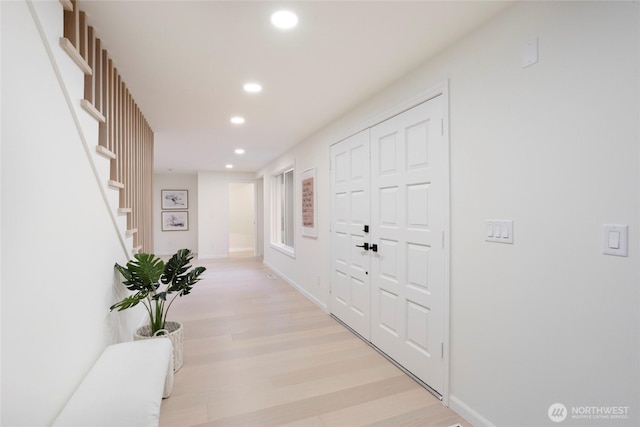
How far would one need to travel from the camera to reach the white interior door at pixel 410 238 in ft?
7.08

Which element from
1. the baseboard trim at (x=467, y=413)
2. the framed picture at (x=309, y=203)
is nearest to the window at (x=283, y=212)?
the framed picture at (x=309, y=203)

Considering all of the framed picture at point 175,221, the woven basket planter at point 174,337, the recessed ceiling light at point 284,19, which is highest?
the recessed ceiling light at point 284,19

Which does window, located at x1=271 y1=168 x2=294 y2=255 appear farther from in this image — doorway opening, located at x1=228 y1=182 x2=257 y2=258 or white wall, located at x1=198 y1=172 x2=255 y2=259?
doorway opening, located at x1=228 y1=182 x2=257 y2=258

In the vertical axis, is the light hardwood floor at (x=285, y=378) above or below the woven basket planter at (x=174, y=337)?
below

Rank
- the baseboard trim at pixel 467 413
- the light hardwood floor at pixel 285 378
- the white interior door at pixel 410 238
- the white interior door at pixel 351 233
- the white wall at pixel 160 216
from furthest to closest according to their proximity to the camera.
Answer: the white wall at pixel 160 216, the white interior door at pixel 351 233, the white interior door at pixel 410 238, the light hardwood floor at pixel 285 378, the baseboard trim at pixel 467 413

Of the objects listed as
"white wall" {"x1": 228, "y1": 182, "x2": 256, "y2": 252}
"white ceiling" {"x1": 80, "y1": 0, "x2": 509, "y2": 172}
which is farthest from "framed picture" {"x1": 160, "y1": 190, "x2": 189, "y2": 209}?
"white ceiling" {"x1": 80, "y1": 0, "x2": 509, "y2": 172}

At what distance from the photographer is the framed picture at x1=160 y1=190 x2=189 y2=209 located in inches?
342

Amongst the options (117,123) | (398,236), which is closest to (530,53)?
(398,236)

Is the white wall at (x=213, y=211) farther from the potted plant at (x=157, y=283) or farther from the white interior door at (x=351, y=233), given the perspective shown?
the potted plant at (x=157, y=283)

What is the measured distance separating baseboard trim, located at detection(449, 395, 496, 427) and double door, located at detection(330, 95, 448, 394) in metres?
0.12

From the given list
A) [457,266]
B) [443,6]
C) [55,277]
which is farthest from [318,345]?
[443,6]

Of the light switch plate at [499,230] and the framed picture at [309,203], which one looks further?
the framed picture at [309,203]

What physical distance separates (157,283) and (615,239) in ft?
8.92

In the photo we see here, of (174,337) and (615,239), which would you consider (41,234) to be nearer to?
(174,337)
